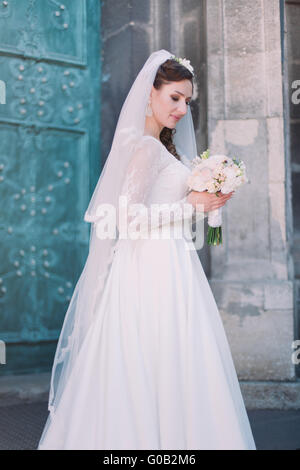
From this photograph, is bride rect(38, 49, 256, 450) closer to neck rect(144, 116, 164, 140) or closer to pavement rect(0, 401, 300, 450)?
neck rect(144, 116, 164, 140)

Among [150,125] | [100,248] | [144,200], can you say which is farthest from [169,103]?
[100,248]

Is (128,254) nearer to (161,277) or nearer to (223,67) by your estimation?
(161,277)

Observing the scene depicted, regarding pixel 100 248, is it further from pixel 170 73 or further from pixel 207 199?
pixel 170 73

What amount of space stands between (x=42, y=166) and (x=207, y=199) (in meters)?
2.49

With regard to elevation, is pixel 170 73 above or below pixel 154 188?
above

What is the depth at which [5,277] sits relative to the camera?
171 inches

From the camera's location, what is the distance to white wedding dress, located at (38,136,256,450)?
2.16m

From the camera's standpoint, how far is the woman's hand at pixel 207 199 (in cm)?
245

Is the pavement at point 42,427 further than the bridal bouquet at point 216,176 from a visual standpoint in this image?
Yes

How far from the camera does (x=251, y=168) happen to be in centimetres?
414

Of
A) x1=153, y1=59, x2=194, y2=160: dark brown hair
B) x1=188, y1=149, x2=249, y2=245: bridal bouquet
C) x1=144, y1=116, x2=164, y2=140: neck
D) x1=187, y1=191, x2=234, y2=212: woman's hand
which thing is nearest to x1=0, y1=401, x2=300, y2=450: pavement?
x1=187, y1=191, x2=234, y2=212: woman's hand

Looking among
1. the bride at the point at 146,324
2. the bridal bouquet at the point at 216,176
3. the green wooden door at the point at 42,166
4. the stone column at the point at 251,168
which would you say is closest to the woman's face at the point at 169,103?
the bride at the point at 146,324

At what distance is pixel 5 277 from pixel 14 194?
2.54 feet

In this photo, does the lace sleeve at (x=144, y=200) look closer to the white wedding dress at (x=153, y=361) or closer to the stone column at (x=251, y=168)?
the white wedding dress at (x=153, y=361)
